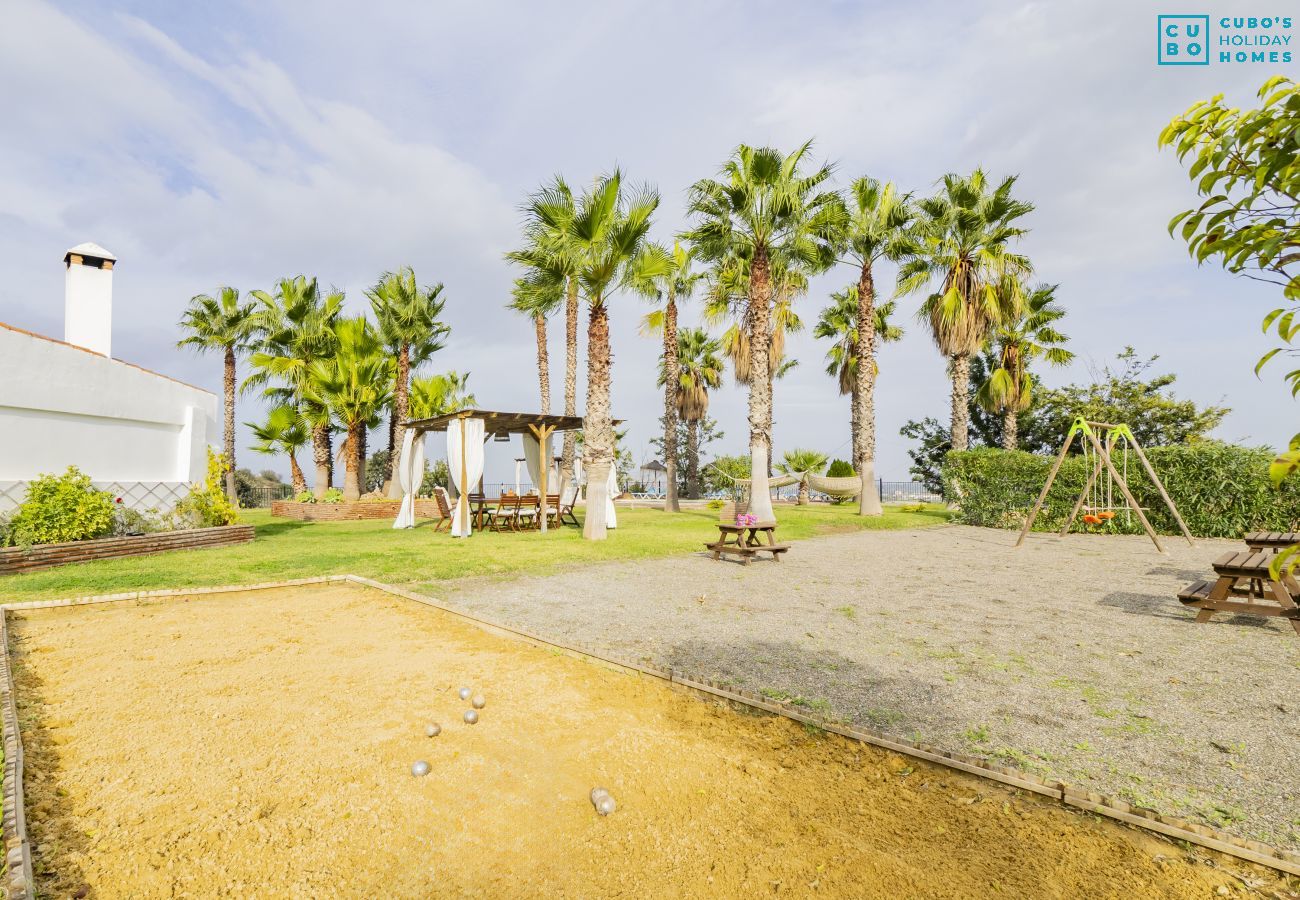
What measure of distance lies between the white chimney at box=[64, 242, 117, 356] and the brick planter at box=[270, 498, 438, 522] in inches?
343

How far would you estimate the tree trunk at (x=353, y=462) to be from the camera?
20.6 metres

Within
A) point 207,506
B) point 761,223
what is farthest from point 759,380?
point 207,506

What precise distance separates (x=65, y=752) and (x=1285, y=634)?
870 centimetres

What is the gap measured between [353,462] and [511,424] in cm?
952

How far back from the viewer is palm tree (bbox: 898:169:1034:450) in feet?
58.9

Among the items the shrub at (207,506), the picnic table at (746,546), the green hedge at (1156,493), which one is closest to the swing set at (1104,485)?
the green hedge at (1156,493)

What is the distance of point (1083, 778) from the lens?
2590 mm

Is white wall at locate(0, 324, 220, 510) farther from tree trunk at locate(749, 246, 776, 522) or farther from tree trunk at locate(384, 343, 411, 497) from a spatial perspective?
tree trunk at locate(749, 246, 776, 522)

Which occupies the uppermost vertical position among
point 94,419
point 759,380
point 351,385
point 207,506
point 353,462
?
point 351,385

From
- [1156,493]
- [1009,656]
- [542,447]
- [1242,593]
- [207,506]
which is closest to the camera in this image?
[1009,656]

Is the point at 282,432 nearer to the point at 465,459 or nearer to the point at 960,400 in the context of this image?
the point at 465,459

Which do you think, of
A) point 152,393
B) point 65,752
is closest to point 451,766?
point 65,752

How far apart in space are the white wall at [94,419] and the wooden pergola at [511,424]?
4241 mm

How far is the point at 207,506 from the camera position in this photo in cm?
1133
